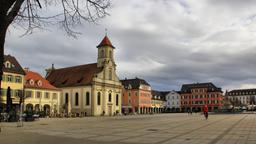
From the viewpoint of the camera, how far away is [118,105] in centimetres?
9588

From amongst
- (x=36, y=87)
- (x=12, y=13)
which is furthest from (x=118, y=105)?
(x=12, y=13)

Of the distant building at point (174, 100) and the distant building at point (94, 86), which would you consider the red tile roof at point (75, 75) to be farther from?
the distant building at point (174, 100)

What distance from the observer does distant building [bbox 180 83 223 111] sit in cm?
15712

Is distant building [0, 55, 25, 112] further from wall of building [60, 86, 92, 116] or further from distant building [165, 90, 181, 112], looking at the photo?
distant building [165, 90, 181, 112]

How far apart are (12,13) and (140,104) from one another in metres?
123

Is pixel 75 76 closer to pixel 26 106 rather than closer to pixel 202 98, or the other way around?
pixel 26 106

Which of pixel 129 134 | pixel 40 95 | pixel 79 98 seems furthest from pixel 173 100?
pixel 129 134

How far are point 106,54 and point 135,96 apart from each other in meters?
39.0

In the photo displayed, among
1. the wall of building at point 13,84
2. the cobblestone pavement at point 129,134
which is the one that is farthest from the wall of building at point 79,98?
the cobblestone pavement at point 129,134

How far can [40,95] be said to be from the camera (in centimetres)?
7256

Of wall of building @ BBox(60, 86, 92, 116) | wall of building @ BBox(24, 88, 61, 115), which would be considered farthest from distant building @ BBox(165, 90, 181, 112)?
wall of building @ BBox(24, 88, 61, 115)

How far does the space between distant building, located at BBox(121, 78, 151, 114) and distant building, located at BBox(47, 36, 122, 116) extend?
104 ft

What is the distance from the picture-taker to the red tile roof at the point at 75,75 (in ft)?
294

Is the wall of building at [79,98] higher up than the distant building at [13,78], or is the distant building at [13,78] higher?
the distant building at [13,78]
